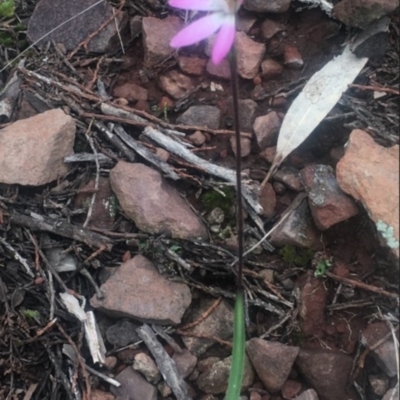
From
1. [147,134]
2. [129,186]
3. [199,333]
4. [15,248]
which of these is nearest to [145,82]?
[147,134]

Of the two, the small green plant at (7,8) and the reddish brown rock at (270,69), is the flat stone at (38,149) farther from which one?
the reddish brown rock at (270,69)

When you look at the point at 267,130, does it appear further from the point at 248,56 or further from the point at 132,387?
the point at 132,387

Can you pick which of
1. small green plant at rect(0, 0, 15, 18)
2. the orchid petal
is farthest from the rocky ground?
the orchid petal

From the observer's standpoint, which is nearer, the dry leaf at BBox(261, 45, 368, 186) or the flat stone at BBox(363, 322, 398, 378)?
the flat stone at BBox(363, 322, 398, 378)

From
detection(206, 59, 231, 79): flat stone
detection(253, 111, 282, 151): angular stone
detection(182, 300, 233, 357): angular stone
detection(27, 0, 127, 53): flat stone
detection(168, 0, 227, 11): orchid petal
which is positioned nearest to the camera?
detection(168, 0, 227, 11): orchid petal

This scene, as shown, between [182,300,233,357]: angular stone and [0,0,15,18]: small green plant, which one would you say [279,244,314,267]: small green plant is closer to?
[182,300,233,357]: angular stone

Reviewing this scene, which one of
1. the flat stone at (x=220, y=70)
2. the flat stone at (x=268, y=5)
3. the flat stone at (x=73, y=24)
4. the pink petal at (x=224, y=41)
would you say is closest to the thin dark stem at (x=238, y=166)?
the pink petal at (x=224, y=41)

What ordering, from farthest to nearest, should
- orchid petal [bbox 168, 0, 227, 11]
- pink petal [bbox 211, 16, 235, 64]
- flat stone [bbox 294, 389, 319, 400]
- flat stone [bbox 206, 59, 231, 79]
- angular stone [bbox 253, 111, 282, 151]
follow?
flat stone [bbox 206, 59, 231, 79], angular stone [bbox 253, 111, 282, 151], flat stone [bbox 294, 389, 319, 400], orchid petal [bbox 168, 0, 227, 11], pink petal [bbox 211, 16, 235, 64]

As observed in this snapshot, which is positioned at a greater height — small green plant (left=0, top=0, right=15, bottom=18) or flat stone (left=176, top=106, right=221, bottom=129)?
small green plant (left=0, top=0, right=15, bottom=18)
